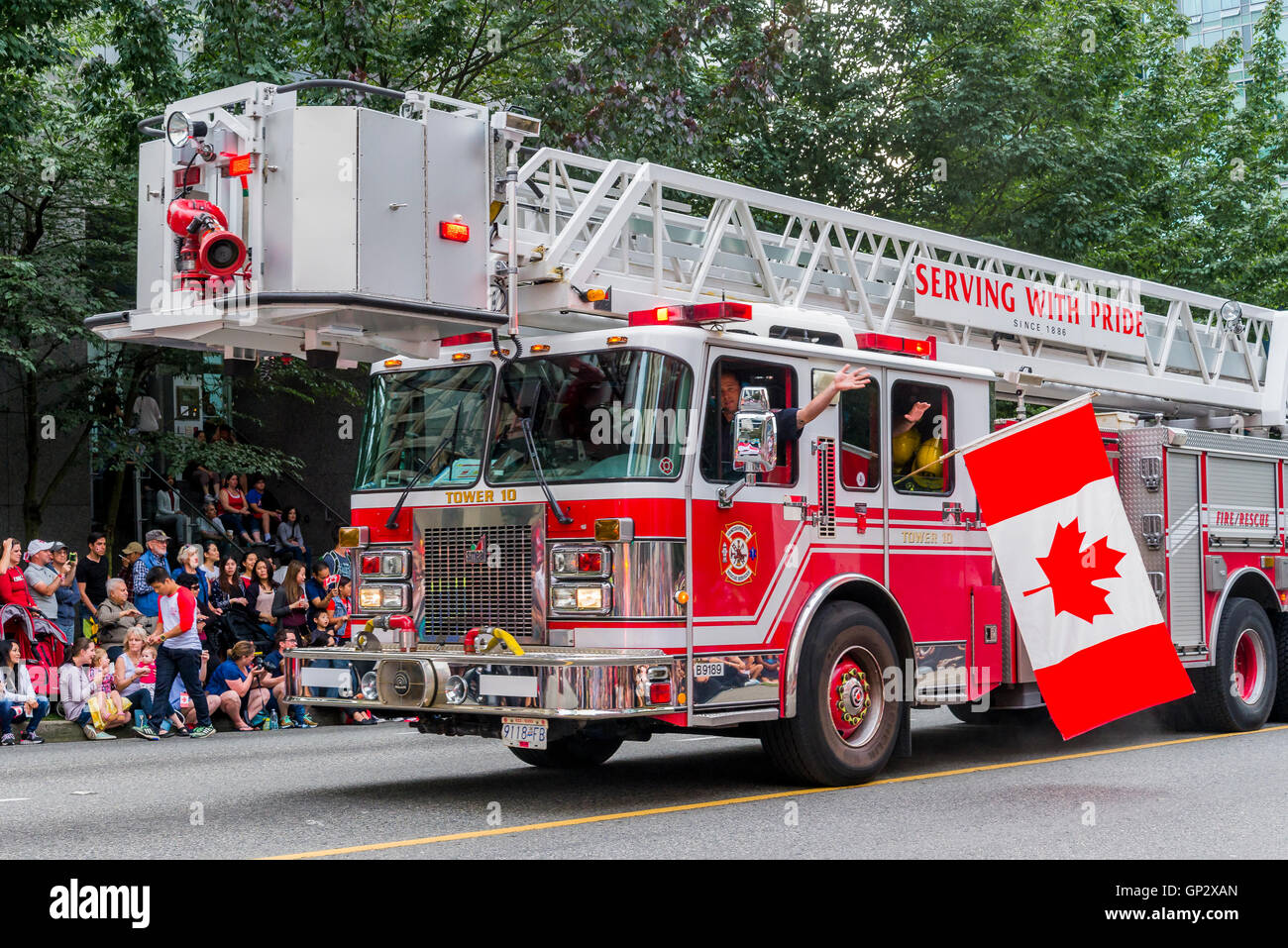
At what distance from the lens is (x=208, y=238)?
804 centimetres

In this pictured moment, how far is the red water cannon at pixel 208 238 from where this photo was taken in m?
8.07

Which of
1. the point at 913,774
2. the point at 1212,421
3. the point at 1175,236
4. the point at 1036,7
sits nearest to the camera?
the point at 913,774

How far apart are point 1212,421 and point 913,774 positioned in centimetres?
632

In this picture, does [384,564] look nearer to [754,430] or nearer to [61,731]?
[754,430]

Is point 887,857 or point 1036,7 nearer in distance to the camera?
point 887,857

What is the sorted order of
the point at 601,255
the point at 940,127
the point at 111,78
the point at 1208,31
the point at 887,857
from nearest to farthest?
1. the point at 887,857
2. the point at 601,255
3. the point at 111,78
4. the point at 940,127
5. the point at 1208,31

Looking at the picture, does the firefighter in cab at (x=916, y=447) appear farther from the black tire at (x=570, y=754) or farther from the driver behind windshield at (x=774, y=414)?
the black tire at (x=570, y=754)

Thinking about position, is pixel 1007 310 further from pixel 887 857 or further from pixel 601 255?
pixel 887 857

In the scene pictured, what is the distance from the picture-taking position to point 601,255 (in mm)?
9211

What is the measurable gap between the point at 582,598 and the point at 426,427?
177 centimetres

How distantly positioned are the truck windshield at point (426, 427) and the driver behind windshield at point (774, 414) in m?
1.43

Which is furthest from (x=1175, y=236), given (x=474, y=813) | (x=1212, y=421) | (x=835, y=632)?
(x=474, y=813)

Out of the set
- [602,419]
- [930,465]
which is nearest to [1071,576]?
[930,465]

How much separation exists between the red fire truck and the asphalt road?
19.4 inches
